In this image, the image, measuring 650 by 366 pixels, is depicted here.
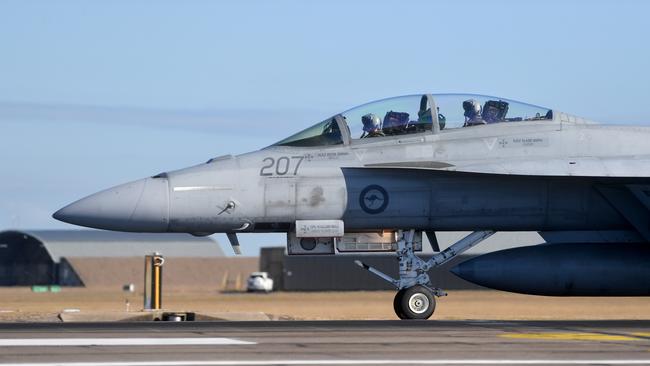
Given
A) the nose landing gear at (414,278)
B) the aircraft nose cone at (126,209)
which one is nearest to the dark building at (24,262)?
the aircraft nose cone at (126,209)

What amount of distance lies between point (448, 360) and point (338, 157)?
7.64m

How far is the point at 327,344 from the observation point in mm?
12211

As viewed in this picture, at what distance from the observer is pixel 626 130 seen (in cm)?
1853

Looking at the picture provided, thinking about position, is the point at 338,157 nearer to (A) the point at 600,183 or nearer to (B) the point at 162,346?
(A) the point at 600,183

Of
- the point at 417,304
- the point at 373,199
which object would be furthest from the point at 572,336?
the point at 373,199

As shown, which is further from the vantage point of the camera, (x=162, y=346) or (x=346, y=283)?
(x=346, y=283)

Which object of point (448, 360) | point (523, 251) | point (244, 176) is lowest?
point (448, 360)

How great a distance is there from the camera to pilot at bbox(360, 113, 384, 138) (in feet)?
59.6

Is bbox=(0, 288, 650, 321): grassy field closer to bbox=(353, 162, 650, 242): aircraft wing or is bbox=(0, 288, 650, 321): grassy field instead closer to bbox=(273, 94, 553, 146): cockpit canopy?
bbox=(273, 94, 553, 146): cockpit canopy

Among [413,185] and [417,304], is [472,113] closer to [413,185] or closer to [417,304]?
[413,185]

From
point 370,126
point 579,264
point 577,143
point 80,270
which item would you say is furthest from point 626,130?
point 80,270

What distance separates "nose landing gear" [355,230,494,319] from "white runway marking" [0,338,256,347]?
520 centimetres

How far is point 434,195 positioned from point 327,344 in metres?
6.25

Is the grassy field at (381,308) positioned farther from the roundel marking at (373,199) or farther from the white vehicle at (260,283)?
the white vehicle at (260,283)
